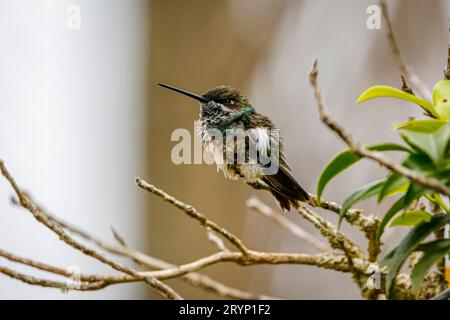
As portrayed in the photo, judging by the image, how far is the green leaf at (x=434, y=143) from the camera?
2.17ft

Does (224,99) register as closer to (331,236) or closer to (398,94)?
(331,236)

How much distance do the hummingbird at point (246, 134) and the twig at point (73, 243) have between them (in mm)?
627

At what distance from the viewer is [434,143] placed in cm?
68

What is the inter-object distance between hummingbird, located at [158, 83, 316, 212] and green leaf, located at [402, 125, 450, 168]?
0.89m

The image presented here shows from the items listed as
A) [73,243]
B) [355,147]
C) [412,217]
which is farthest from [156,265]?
[355,147]

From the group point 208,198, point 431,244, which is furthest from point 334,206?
point 208,198

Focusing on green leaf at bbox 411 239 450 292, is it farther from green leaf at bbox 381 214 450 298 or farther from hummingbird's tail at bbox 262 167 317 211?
hummingbird's tail at bbox 262 167 317 211

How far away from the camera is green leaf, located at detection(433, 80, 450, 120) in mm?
887

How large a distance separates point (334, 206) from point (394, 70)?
223 cm

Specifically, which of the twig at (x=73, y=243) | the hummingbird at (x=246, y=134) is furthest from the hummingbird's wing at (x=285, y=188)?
the twig at (x=73, y=243)

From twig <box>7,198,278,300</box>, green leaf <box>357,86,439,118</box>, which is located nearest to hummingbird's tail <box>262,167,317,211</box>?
twig <box>7,198,278,300</box>

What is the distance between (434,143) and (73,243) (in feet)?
2.35
